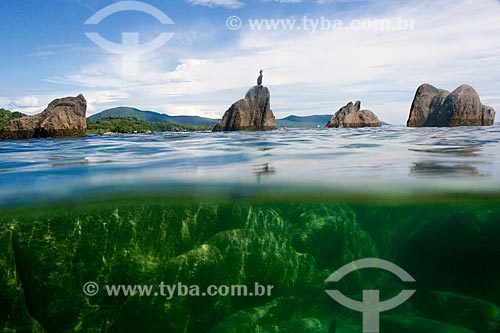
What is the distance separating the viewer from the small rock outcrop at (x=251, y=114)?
6825 centimetres

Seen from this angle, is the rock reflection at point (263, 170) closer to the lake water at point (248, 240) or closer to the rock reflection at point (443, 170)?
the lake water at point (248, 240)

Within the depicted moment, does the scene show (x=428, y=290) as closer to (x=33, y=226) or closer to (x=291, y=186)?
(x=291, y=186)

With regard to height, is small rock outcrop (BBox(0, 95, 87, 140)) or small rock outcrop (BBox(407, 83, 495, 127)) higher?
small rock outcrop (BBox(407, 83, 495, 127))

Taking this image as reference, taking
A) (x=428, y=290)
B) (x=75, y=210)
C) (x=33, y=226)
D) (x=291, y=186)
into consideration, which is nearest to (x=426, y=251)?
(x=428, y=290)

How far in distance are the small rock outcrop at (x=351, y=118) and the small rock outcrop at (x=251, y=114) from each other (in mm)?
13488

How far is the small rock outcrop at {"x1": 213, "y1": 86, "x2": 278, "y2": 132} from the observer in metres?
68.2

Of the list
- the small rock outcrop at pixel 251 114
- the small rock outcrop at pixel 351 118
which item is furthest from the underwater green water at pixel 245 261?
the small rock outcrop at pixel 351 118

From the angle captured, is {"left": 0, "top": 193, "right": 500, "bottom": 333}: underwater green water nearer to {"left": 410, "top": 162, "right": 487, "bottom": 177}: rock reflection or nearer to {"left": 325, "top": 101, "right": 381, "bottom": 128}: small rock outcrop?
{"left": 410, "top": 162, "right": 487, "bottom": 177}: rock reflection

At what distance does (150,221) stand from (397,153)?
879cm

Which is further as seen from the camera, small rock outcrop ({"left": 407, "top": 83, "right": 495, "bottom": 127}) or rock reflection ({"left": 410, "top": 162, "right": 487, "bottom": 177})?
small rock outcrop ({"left": 407, "top": 83, "right": 495, "bottom": 127})

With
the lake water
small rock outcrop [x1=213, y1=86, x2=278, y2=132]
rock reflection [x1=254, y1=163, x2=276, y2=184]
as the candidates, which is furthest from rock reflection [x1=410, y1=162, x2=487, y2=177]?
small rock outcrop [x1=213, y1=86, x2=278, y2=132]

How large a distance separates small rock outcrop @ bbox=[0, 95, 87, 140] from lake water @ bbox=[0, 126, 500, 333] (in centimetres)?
2904

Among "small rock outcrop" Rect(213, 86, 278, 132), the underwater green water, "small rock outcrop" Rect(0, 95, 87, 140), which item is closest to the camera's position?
the underwater green water

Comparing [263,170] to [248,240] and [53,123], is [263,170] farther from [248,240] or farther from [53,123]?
[53,123]
